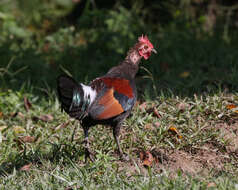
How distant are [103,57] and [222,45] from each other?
213 centimetres

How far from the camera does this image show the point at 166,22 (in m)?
8.62

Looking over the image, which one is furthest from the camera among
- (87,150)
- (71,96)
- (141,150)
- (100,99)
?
(141,150)

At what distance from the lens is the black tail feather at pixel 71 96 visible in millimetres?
3764

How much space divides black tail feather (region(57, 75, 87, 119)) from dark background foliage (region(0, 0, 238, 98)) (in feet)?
5.99

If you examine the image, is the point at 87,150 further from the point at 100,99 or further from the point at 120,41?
the point at 120,41

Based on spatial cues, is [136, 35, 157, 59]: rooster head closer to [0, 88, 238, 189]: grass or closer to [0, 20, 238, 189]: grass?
[0, 20, 238, 189]: grass

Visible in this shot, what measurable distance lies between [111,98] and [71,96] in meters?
0.39

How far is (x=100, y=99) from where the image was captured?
3947mm

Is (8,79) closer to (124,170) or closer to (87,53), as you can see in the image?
(87,53)

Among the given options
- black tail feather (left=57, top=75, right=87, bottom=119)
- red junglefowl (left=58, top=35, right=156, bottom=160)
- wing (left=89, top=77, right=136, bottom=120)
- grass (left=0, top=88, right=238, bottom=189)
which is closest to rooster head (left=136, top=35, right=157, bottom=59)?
red junglefowl (left=58, top=35, right=156, bottom=160)

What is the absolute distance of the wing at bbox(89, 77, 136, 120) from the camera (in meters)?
3.89

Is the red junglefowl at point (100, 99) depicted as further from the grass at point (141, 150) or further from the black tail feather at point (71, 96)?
the grass at point (141, 150)

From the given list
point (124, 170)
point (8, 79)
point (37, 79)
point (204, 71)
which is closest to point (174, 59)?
point (204, 71)

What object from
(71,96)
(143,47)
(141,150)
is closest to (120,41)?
(143,47)
